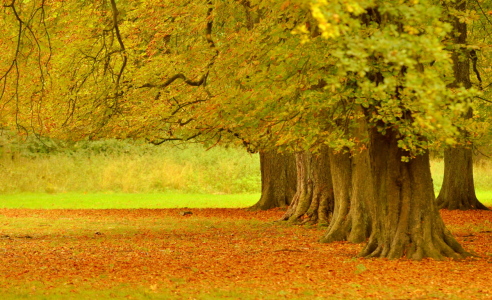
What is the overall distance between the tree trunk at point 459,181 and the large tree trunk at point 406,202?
13.2 m

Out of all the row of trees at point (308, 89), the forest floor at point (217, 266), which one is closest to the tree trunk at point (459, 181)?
the row of trees at point (308, 89)

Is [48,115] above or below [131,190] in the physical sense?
above

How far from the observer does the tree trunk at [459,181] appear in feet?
80.5

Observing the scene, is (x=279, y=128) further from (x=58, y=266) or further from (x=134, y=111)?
(x=134, y=111)

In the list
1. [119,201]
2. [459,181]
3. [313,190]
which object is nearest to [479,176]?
[459,181]

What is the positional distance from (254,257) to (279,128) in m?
2.35

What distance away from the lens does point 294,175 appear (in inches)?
1005

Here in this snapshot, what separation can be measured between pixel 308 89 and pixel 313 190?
7.52 m

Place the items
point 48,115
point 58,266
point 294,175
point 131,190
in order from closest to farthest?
point 58,266 → point 48,115 → point 294,175 → point 131,190

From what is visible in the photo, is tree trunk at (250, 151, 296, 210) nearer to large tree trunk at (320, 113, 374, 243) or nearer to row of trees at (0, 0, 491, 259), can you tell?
row of trees at (0, 0, 491, 259)

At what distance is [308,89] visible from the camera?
38.3 ft

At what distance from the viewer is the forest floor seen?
8.94m

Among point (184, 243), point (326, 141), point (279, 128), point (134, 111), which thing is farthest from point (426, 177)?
point (134, 111)

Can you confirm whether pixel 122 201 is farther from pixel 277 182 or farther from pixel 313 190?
pixel 313 190
